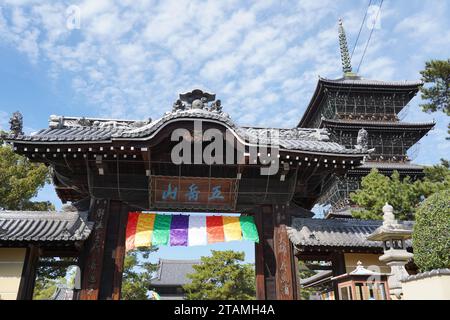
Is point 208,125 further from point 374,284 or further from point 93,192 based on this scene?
point 374,284

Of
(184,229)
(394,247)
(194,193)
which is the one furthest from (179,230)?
(394,247)

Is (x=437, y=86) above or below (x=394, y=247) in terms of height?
above

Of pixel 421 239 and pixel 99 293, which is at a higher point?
pixel 421 239

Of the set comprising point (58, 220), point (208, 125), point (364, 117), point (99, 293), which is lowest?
point (99, 293)

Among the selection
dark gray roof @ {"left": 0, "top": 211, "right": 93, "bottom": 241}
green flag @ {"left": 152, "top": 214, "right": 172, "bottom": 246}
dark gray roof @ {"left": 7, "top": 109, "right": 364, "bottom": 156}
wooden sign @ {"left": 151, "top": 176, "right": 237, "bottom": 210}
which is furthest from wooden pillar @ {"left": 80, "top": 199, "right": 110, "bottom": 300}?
dark gray roof @ {"left": 7, "top": 109, "right": 364, "bottom": 156}

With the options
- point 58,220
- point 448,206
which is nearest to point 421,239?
point 448,206

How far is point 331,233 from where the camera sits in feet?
37.5

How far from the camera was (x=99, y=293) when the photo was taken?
32.9 feet

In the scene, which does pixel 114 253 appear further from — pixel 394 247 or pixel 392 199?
pixel 392 199

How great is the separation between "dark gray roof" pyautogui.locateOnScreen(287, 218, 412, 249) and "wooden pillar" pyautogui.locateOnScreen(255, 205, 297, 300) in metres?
0.40

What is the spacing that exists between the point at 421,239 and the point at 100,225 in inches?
335

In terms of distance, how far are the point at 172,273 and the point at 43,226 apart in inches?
1371

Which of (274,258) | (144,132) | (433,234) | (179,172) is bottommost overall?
(433,234)
